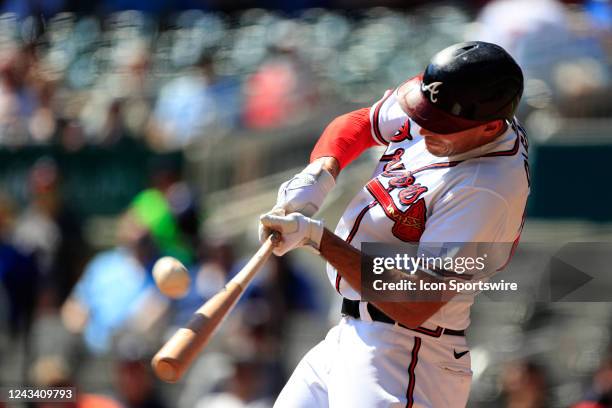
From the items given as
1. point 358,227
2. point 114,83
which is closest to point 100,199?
point 114,83

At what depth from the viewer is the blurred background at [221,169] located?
6.27m

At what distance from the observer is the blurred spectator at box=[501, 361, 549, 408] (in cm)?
559

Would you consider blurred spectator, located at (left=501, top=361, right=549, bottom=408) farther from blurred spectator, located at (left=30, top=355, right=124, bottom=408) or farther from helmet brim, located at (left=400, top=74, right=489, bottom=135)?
helmet brim, located at (left=400, top=74, right=489, bottom=135)

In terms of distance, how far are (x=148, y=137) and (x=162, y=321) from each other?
294cm

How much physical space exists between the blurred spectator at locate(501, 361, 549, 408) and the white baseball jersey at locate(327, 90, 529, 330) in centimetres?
234

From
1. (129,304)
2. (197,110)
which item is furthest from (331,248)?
(197,110)

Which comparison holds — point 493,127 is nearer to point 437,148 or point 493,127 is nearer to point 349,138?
point 437,148

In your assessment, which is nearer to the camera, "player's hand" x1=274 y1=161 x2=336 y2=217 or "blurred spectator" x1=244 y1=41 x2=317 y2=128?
"player's hand" x1=274 y1=161 x2=336 y2=217

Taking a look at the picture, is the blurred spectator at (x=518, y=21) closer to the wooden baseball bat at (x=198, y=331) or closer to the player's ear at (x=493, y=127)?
the player's ear at (x=493, y=127)

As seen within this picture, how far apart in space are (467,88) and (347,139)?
1.90 feet

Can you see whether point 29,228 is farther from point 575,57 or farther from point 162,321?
point 575,57

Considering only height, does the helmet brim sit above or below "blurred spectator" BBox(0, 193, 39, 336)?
above

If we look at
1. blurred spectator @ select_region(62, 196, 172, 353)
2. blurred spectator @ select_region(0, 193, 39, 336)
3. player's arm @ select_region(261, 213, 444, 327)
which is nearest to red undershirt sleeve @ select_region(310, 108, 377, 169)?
player's arm @ select_region(261, 213, 444, 327)

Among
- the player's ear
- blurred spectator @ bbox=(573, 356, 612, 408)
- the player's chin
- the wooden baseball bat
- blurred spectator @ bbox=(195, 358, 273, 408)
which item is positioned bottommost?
blurred spectator @ bbox=(195, 358, 273, 408)
